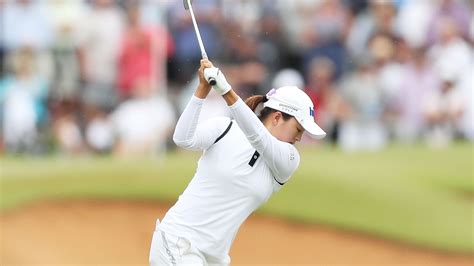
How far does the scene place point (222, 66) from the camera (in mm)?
14391

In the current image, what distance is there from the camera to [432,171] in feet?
49.5

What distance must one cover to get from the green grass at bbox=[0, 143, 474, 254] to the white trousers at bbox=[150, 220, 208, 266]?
6.87 m

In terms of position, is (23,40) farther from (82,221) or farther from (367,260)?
(367,260)

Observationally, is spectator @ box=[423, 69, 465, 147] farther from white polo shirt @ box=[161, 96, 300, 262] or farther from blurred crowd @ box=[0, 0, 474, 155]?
white polo shirt @ box=[161, 96, 300, 262]

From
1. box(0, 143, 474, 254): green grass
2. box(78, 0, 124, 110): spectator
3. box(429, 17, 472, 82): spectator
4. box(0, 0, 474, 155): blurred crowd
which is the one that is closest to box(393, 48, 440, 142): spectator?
box(0, 0, 474, 155): blurred crowd

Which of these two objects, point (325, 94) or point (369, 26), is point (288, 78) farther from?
point (369, 26)

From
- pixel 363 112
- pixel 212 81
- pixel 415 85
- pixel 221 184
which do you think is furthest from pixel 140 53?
pixel 212 81

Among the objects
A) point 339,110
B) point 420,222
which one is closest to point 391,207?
point 420,222

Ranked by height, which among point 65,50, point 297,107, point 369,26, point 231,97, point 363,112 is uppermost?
point 369,26

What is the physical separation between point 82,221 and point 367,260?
11.4 ft

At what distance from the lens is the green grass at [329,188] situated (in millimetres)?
14367

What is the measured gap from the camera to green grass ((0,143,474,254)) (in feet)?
47.1

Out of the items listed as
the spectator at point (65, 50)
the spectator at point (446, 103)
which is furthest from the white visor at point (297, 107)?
the spectator at point (65, 50)

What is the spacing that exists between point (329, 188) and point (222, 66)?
78.9 inches
